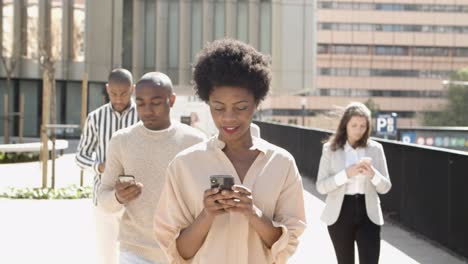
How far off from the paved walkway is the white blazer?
2.82 meters

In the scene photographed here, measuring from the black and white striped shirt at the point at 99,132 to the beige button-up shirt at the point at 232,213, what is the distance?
2799 mm

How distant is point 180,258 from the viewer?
9.75 ft

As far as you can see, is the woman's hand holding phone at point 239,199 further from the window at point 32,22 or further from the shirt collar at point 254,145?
the window at point 32,22

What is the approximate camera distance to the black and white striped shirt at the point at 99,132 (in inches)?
229

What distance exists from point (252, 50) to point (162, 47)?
4704 cm

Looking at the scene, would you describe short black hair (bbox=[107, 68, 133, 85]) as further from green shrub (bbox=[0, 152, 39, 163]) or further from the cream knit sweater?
green shrub (bbox=[0, 152, 39, 163])

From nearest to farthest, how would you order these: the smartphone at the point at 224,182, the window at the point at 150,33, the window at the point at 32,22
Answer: the smartphone at the point at 224,182
the window at the point at 32,22
the window at the point at 150,33

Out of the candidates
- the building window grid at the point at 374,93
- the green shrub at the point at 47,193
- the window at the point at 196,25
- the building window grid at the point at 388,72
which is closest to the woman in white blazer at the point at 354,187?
the green shrub at the point at 47,193

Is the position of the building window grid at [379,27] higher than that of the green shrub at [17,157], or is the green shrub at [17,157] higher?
the building window grid at [379,27]

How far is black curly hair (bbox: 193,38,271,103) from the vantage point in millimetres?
2945

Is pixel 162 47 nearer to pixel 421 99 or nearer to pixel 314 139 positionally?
pixel 314 139

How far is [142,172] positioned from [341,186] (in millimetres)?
2217

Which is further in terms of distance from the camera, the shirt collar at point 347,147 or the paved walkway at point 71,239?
the paved walkway at point 71,239

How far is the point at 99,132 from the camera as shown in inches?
234
